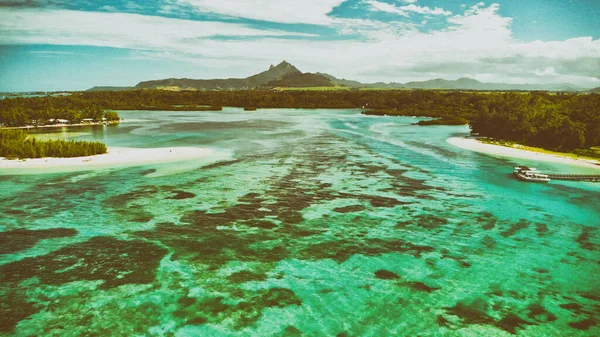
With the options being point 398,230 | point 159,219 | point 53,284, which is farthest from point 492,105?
point 53,284

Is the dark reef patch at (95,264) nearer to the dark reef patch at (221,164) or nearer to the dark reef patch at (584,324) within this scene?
the dark reef patch at (584,324)

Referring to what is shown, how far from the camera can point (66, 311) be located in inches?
672

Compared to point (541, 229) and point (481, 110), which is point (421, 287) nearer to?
point (541, 229)

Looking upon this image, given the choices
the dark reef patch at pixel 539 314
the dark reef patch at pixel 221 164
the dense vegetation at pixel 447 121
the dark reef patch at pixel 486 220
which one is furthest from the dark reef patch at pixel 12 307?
the dense vegetation at pixel 447 121

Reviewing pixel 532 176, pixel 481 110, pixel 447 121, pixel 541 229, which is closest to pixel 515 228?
pixel 541 229

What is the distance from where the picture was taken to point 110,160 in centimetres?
4938

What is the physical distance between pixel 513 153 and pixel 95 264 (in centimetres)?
6114

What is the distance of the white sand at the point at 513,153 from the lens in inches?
2087

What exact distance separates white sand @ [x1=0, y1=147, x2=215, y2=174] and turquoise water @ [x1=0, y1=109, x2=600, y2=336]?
416cm

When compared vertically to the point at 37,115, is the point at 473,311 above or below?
below

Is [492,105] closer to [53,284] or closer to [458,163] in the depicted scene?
[458,163]

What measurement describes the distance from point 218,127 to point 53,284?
260 feet

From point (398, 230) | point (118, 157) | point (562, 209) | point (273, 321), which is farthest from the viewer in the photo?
point (118, 157)

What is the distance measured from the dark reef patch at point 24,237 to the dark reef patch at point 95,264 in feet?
7.07
